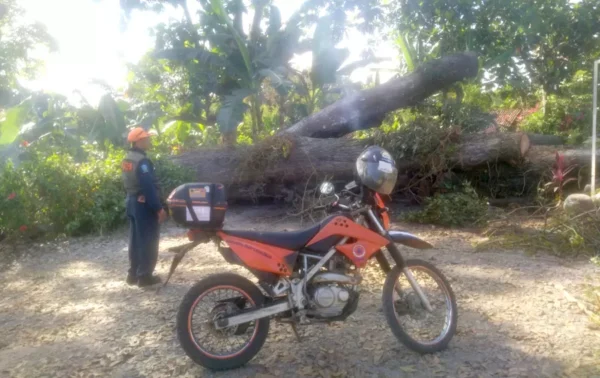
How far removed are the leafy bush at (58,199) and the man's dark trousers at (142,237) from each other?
2.63 meters

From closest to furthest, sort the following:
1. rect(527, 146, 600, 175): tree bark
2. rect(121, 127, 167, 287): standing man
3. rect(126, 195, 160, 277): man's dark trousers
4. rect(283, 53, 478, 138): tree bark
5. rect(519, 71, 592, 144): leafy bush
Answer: rect(121, 127, 167, 287): standing man → rect(126, 195, 160, 277): man's dark trousers → rect(527, 146, 600, 175): tree bark → rect(283, 53, 478, 138): tree bark → rect(519, 71, 592, 144): leafy bush

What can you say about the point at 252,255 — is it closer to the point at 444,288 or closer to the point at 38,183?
the point at 444,288

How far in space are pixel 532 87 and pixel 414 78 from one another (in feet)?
26.5

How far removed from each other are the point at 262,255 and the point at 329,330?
1.07 metres

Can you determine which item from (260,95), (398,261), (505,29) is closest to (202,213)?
(398,261)

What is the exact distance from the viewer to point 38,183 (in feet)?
25.8

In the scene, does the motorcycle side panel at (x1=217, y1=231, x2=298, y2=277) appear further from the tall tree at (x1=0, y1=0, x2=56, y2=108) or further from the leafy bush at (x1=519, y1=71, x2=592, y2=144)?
the tall tree at (x1=0, y1=0, x2=56, y2=108)

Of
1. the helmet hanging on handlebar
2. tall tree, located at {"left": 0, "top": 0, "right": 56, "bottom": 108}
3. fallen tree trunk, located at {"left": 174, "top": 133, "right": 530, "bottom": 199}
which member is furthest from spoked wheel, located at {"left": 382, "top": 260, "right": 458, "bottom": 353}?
tall tree, located at {"left": 0, "top": 0, "right": 56, "bottom": 108}

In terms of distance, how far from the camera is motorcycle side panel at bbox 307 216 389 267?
12.3 feet

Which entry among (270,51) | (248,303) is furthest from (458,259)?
(270,51)

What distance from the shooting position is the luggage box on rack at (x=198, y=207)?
3.64m

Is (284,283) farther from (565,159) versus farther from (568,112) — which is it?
(568,112)

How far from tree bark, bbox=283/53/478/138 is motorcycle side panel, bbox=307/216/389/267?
6.66 m

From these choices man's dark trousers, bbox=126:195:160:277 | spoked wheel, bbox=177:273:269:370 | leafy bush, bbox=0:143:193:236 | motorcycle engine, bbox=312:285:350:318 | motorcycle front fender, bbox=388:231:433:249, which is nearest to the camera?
spoked wheel, bbox=177:273:269:370
